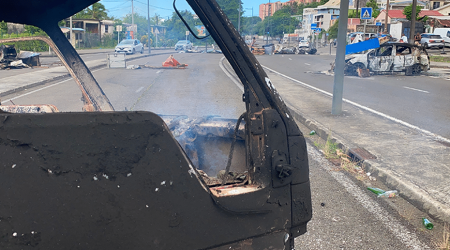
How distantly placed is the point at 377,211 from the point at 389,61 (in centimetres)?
1841

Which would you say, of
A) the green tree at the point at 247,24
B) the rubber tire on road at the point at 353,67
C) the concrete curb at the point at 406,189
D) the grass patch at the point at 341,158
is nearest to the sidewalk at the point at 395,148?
the concrete curb at the point at 406,189

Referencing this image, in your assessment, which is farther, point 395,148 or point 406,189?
point 395,148

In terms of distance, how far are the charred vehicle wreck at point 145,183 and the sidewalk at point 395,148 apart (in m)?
3.09

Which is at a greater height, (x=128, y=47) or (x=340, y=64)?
(x=128, y=47)

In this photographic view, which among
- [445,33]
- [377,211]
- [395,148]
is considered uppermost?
[445,33]

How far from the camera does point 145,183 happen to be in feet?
4.80

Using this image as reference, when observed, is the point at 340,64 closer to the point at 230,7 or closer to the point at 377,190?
the point at 377,190

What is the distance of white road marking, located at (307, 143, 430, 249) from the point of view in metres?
3.60

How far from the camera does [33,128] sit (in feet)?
4.41

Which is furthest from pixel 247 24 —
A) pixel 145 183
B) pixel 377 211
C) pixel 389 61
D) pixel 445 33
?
pixel 445 33

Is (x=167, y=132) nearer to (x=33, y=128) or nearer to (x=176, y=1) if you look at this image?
(x=33, y=128)

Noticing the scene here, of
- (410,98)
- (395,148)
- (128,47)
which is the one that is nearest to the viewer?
(395,148)

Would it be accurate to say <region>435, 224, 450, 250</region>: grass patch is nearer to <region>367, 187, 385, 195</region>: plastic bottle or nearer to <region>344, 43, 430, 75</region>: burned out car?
<region>367, 187, 385, 195</region>: plastic bottle

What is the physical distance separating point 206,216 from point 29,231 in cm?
64
